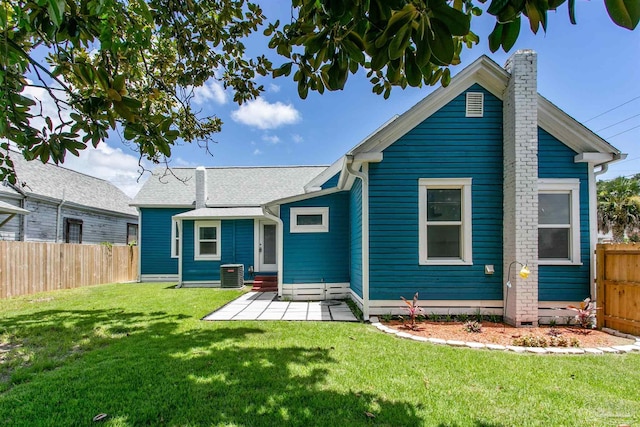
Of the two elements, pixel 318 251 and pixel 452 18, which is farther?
pixel 318 251

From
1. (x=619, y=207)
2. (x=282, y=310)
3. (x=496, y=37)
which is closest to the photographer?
(x=496, y=37)

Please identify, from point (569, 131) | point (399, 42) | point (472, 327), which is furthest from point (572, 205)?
point (399, 42)

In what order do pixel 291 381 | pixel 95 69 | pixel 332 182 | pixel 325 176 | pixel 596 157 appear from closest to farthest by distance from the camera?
pixel 95 69, pixel 291 381, pixel 596 157, pixel 332 182, pixel 325 176

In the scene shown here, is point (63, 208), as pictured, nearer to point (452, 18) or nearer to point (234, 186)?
point (234, 186)

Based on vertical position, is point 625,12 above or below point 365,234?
above

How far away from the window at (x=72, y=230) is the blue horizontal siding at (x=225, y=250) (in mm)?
7566

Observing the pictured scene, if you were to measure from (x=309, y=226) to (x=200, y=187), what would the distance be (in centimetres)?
757

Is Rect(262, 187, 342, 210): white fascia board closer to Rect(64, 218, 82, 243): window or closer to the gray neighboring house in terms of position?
the gray neighboring house

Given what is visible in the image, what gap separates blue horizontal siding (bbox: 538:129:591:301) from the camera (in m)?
6.35

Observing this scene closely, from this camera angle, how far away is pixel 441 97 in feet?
21.6

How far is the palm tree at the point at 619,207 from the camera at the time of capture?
753 inches

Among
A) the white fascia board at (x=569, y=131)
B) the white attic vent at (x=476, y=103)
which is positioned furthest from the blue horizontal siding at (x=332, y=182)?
the white fascia board at (x=569, y=131)

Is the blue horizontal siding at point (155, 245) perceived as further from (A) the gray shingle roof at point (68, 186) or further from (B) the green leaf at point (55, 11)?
(B) the green leaf at point (55, 11)

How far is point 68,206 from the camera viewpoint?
1565 centimetres
